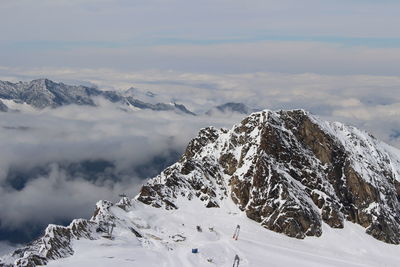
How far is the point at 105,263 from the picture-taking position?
117m

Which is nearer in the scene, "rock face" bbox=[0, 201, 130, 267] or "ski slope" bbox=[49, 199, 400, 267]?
"rock face" bbox=[0, 201, 130, 267]

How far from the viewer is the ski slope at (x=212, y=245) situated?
424 ft

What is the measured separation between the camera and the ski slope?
129 meters

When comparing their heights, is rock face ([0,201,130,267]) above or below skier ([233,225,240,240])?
above

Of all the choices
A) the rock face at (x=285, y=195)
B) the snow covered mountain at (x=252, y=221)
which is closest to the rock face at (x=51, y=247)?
the snow covered mountain at (x=252, y=221)

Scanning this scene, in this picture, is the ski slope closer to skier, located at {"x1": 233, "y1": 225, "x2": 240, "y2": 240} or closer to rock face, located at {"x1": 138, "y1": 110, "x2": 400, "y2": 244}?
skier, located at {"x1": 233, "y1": 225, "x2": 240, "y2": 240}

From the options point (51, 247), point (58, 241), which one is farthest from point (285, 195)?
point (51, 247)

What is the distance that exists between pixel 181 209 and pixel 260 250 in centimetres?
3904

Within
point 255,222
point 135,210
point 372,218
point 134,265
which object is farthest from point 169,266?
point 372,218

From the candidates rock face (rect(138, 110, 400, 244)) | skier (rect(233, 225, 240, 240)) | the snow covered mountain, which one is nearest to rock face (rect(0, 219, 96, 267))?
the snow covered mountain

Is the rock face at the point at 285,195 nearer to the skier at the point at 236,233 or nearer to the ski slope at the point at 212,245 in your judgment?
the ski slope at the point at 212,245

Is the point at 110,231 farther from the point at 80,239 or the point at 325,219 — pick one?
the point at 325,219

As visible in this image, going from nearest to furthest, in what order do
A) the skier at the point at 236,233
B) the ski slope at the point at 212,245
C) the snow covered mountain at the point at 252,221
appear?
the ski slope at the point at 212,245, the snow covered mountain at the point at 252,221, the skier at the point at 236,233

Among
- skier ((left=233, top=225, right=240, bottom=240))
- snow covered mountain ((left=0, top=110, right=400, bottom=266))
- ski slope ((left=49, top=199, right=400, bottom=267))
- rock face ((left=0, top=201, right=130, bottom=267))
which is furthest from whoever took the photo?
skier ((left=233, top=225, right=240, bottom=240))
